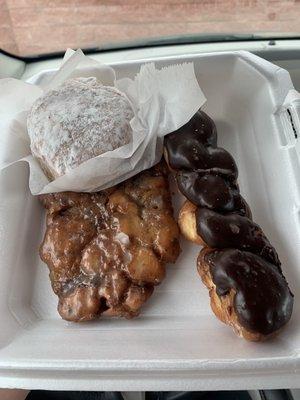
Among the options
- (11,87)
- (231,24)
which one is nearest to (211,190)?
(11,87)

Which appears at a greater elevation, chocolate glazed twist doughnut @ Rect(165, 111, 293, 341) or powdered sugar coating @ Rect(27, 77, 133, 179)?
powdered sugar coating @ Rect(27, 77, 133, 179)

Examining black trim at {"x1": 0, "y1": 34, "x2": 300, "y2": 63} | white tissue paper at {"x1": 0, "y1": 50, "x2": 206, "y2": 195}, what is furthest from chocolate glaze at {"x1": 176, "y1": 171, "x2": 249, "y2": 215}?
black trim at {"x1": 0, "y1": 34, "x2": 300, "y2": 63}

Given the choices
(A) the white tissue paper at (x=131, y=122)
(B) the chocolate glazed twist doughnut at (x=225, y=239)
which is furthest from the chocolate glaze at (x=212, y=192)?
(A) the white tissue paper at (x=131, y=122)

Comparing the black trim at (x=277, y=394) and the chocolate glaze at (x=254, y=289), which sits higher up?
the chocolate glaze at (x=254, y=289)

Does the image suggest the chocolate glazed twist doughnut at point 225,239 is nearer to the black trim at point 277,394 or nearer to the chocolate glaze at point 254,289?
the chocolate glaze at point 254,289

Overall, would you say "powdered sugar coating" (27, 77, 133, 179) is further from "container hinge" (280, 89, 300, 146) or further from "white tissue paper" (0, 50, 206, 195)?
"container hinge" (280, 89, 300, 146)
